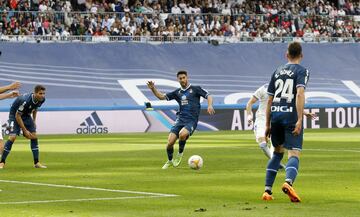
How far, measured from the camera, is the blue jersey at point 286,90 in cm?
1588

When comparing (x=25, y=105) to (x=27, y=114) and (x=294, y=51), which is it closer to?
(x=27, y=114)

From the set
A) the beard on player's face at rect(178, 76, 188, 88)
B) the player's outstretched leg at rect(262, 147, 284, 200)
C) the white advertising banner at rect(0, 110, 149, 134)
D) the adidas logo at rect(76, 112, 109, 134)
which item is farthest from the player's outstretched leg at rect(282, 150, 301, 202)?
the adidas logo at rect(76, 112, 109, 134)

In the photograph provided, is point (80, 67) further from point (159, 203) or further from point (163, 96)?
point (159, 203)

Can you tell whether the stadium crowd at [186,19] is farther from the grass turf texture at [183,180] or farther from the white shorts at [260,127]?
the white shorts at [260,127]

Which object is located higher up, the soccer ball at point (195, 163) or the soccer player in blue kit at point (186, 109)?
the soccer player in blue kit at point (186, 109)

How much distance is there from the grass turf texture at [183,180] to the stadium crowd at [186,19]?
17.8 metres

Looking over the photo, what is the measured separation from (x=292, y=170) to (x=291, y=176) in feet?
0.41

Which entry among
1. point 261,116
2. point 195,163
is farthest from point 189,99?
point 195,163

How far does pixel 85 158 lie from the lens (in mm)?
30547

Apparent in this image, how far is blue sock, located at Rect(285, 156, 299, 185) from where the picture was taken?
15680 mm

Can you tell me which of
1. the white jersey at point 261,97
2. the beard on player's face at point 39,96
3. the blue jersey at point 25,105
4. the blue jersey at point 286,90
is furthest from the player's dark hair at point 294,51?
the blue jersey at point 25,105

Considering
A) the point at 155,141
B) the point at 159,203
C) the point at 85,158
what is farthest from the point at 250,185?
the point at 155,141

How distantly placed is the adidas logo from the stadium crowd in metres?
7.51

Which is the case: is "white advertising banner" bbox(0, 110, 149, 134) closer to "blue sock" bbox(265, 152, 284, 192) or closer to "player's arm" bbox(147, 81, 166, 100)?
"player's arm" bbox(147, 81, 166, 100)
